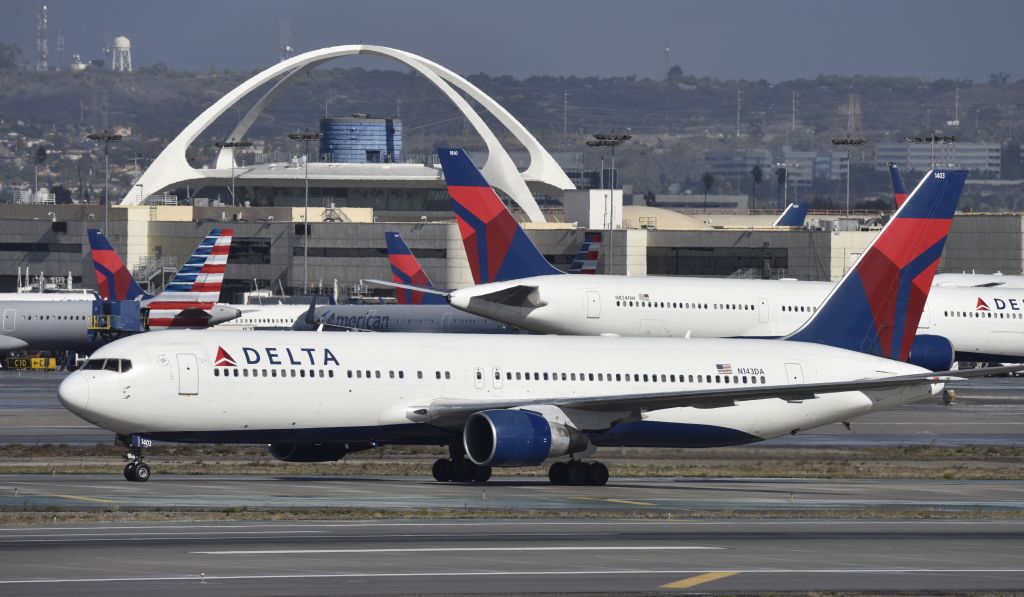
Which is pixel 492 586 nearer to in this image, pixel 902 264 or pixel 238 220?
pixel 902 264

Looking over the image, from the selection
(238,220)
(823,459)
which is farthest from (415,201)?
(823,459)

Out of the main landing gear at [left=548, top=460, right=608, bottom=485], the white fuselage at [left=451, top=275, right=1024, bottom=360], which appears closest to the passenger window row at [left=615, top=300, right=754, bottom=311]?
the white fuselage at [left=451, top=275, right=1024, bottom=360]

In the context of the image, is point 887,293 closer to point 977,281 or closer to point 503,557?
point 503,557

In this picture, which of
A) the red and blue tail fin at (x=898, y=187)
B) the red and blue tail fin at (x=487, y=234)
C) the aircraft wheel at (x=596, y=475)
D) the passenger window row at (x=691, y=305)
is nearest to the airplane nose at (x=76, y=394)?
the aircraft wheel at (x=596, y=475)

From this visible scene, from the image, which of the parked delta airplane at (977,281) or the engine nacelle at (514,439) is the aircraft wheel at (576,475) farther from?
the parked delta airplane at (977,281)

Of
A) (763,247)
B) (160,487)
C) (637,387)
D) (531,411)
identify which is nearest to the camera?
(160,487)

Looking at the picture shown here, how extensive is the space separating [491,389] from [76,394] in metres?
10.0

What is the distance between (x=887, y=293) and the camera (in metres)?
48.4

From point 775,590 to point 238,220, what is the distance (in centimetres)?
13935

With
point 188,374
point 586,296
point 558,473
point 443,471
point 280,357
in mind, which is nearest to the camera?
point 188,374

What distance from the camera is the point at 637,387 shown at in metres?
43.9

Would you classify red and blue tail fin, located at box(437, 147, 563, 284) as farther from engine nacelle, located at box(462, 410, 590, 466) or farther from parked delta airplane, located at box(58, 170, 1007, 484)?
engine nacelle, located at box(462, 410, 590, 466)

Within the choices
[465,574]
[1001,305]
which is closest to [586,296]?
[1001,305]

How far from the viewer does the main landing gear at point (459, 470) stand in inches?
1671
